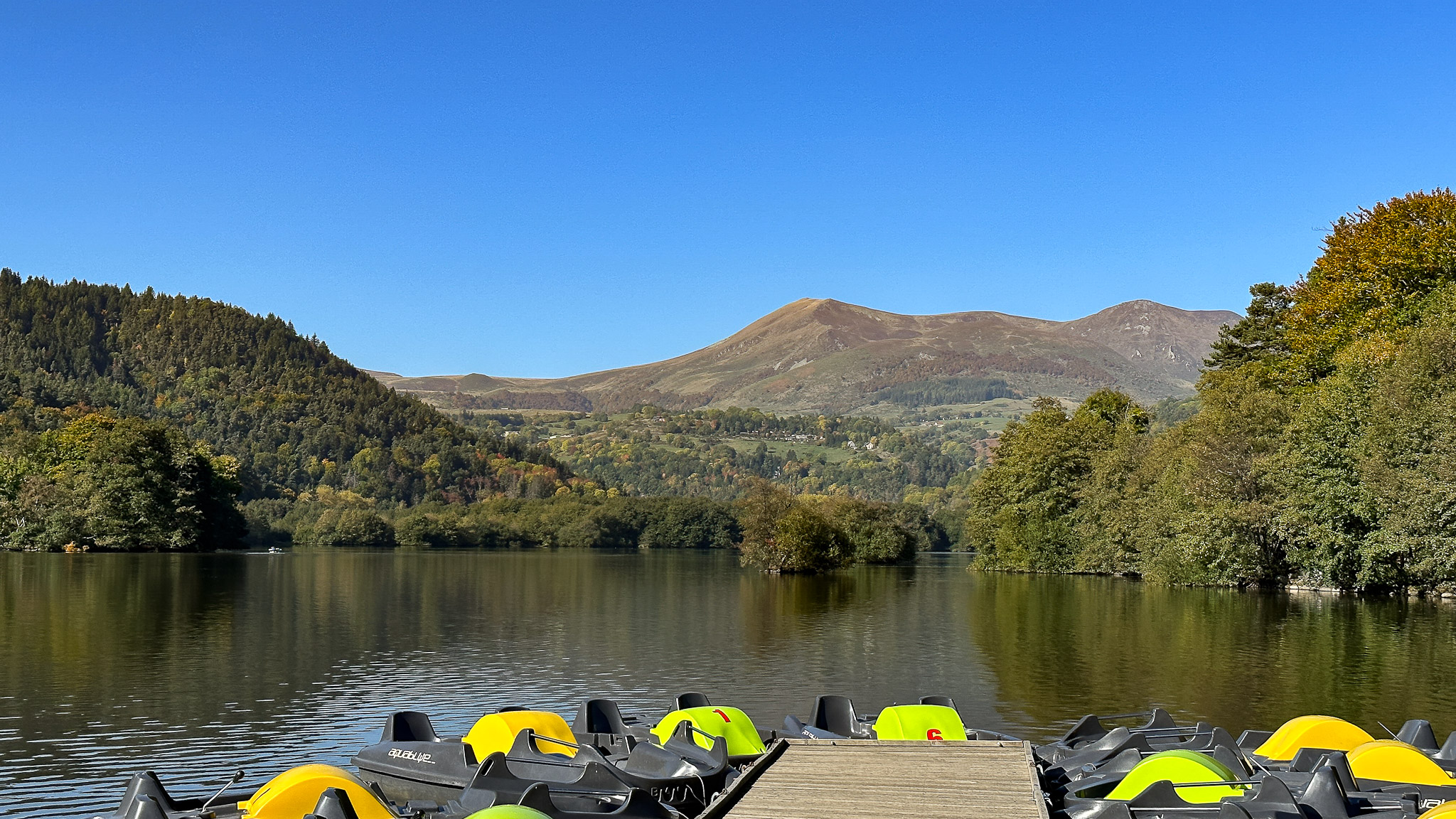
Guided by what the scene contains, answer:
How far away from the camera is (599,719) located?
23.6 m

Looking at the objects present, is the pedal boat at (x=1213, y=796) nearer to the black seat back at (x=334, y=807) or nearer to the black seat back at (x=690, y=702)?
the black seat back at (x=690, y=702)

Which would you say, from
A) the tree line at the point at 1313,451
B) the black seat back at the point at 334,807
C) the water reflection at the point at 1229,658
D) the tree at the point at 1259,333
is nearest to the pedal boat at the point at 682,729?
the black seat back at the point at 334,807

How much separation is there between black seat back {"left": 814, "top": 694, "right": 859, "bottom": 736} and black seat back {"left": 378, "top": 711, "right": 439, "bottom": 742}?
731 centimetres

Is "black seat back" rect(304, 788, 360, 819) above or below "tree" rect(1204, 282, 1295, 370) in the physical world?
below

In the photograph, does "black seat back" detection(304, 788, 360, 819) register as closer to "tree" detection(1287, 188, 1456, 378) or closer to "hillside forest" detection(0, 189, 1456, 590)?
"hillside forest" detection(0, 189, 1456, 590)

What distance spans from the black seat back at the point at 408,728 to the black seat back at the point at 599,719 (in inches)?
110

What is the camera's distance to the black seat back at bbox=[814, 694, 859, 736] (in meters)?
23.5

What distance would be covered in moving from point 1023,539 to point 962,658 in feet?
221

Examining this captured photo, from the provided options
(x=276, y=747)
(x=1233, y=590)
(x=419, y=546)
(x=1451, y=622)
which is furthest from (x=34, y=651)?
(x=419, y=546)

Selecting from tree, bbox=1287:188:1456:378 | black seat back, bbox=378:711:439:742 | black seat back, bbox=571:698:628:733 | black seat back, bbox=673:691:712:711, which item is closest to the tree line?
tree, bbox=1287:188:1456:378

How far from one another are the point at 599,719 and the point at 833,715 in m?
4.63

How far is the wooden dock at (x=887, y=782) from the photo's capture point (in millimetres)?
15961

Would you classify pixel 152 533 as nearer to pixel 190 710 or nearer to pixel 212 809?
pixel 190 710

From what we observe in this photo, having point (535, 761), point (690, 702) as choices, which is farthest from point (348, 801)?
point (690, 702)
